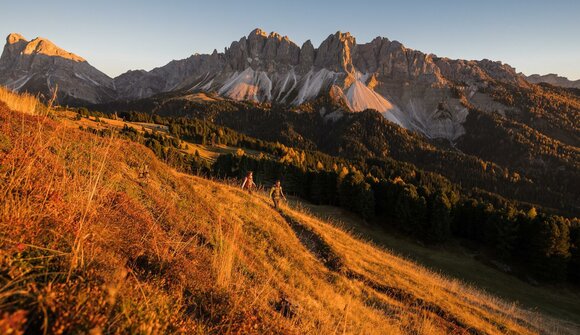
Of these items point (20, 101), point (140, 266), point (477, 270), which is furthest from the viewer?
point (477, 270)

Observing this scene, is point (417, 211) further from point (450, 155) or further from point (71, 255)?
point (450, 155)

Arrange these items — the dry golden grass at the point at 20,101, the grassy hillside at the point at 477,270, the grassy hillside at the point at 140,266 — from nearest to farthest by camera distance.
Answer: the grassy hillside at the point at 140,266
the dry golden grass at the point at 20,101
the grassy hillside at the point at 477,270

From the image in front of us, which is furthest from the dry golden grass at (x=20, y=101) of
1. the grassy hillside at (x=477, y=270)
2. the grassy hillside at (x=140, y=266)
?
the grassy hillside at (x=477, y=270)

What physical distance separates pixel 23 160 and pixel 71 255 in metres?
2.17

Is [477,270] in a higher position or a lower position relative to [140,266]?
lower

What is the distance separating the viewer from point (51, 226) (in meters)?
4.02

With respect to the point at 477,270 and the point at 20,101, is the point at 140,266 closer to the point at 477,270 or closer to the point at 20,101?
the point at 20,101

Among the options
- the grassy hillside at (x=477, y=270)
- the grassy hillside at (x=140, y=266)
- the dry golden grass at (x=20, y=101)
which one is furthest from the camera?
the grassy hillside at (x=477, y=270)

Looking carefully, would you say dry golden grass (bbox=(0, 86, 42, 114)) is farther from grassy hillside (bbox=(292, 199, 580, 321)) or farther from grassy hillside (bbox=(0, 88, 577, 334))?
grassy hillside (bbox=(292, 199, 580, 321))

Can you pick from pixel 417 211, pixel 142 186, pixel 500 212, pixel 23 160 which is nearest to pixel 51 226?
pixel 23 160

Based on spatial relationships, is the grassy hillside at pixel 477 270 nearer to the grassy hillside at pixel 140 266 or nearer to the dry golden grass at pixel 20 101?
the grassy hillside at pixel 140 266

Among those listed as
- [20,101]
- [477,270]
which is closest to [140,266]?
[20,101]

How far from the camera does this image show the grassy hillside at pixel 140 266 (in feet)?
9.61

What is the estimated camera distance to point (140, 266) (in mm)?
4750
